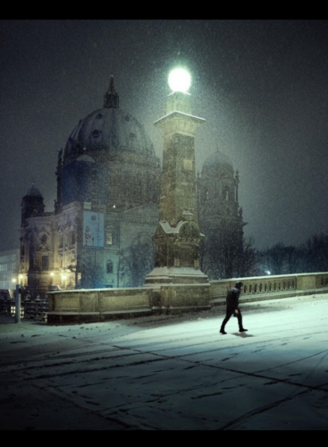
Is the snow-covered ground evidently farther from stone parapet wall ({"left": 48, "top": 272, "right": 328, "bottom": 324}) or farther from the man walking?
stone parapet wall ({"left": 48, "top": 272, "right": 328, "bottom": 324})

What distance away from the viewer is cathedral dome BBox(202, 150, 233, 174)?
282 ft

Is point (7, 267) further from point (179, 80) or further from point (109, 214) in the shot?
point (179, 80)

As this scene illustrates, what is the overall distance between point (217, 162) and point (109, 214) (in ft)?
77.4

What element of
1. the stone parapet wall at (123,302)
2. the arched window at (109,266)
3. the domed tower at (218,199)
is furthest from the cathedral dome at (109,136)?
the stone parapet wall at (123,302)

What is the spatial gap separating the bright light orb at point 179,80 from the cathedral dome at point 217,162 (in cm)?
7093

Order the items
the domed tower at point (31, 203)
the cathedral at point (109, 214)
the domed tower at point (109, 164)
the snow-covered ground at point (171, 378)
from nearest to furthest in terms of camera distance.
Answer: the snow-covered ground at point (171, 378), the cathedral at point (109, 214), the domed tower at point (109, 164), the domed tower at point (31, 203)

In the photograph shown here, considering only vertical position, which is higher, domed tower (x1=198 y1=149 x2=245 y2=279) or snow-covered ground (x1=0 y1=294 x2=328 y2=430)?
domed tower (x1=198 y1=149 x2=245 y2=279)

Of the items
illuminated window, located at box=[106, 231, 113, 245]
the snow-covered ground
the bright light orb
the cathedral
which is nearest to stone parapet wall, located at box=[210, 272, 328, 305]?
the snow-covered ground

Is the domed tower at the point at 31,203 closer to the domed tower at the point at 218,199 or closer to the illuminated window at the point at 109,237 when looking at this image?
the illuminated window at the point at 109,237

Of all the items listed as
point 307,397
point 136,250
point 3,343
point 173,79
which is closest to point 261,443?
point 307,397

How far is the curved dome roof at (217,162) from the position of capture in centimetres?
8619

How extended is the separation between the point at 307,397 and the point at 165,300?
980cm

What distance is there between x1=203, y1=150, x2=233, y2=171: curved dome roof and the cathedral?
19cm
